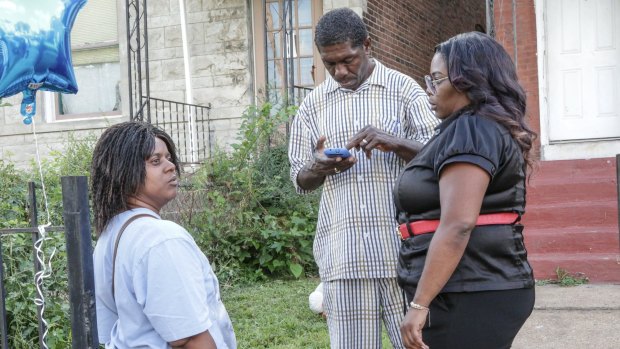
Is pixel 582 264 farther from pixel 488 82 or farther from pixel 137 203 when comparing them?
pixel 137 203

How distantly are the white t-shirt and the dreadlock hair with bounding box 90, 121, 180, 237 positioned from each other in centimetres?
6

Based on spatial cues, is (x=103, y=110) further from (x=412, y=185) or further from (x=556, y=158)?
(x=412, y=185)

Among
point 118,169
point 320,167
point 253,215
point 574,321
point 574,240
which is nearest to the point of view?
point 118,169

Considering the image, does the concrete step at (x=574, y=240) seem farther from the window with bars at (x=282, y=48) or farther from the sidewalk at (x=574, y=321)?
the window with bars at (x=282, y=48)

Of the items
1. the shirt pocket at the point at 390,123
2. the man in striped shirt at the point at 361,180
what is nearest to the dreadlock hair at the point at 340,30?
the man in striped shirt at the point at 361,180

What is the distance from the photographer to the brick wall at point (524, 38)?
938 cm

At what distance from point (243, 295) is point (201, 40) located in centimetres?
504

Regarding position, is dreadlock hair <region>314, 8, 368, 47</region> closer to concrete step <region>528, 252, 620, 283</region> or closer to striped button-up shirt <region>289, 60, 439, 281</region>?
striped button-up shirt <region>289, 60, 439, 281</region>

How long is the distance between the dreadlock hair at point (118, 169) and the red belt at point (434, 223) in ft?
3.03

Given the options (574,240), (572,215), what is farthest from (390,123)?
(572,215)

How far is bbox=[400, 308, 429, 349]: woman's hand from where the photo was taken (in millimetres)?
2543

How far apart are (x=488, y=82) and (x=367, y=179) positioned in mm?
897

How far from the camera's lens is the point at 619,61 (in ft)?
30.3

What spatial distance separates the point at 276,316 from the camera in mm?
6480
